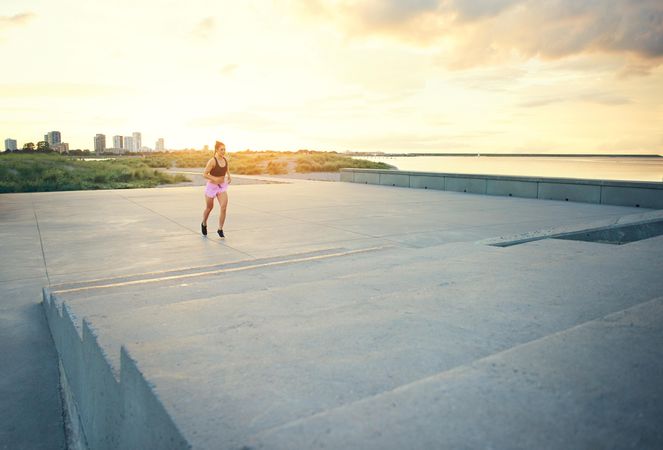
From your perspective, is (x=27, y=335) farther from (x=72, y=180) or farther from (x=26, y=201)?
(x=72, y=180)

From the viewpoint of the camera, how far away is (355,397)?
84.5 inches

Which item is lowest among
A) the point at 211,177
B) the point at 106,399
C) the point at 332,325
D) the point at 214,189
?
the point at 106,399

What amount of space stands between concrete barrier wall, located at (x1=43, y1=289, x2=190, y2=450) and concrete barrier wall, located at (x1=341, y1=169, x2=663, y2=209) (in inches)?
603

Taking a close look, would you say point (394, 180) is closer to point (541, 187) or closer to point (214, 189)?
point (541, 187)

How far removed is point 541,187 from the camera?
17172 mm

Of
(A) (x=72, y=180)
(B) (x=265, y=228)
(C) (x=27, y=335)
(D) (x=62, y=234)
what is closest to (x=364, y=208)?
(B) (x=265, y=228)

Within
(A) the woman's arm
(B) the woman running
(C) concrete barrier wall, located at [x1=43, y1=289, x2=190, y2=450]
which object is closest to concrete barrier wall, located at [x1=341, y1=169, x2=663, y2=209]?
(B) the woman running

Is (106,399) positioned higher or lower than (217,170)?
lower

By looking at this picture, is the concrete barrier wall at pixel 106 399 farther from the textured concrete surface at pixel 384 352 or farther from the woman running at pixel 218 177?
the woman running at pixel 218 177

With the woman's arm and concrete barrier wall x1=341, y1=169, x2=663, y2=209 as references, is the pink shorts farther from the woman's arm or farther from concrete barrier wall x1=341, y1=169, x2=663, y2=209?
concrete barrier wall x1=341, y1=169, x2=663, y2=209

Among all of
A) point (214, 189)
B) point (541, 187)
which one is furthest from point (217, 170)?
point (541, 187)

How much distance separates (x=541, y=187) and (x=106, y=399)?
16.9 meters

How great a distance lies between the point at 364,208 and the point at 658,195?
27.8ft

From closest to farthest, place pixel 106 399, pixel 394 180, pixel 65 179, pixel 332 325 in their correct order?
pixel 106 399 < pixel 332 325 < pixel 394 180 < pixel 65 179
